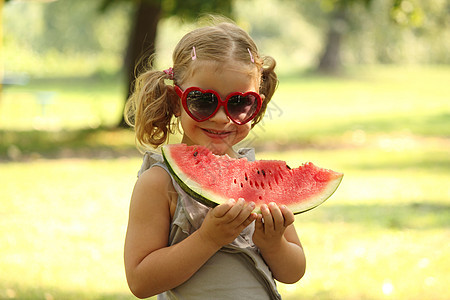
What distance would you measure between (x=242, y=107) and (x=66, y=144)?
427 inches

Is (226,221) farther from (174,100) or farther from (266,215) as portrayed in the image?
(174,100)

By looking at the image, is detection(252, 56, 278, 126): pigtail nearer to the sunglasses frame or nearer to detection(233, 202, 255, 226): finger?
the sunglasses frame

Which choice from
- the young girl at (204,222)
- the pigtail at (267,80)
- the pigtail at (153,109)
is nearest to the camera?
the young girl at (204,222)

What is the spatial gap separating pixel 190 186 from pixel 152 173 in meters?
0.20

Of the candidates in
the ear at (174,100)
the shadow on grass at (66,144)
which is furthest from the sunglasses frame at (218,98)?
the shadow on grass at (66,144)

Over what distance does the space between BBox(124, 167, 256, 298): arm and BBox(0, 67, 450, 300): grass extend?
614 millimetres

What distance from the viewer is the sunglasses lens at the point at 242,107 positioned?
261 cm

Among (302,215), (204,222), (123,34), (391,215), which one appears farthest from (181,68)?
(123,34)

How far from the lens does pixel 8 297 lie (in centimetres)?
502

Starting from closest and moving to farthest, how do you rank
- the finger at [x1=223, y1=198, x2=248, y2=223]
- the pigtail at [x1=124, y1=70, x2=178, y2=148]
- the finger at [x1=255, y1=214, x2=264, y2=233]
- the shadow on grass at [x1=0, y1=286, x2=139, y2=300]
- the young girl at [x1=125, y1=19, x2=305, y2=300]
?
the finger at [x1=223, y1=198, x2=248, y2=223] → the finger at [x1=255, y1=214, x2=264, y2=233] → the young girl at [x1=125, y1=19, x2=305, y2=300] → the pigtail at [x1=124, y1=70, x2=178, y2=148] → the shadow on grass at [x1=0, y1=286, x2=139, y2=300]

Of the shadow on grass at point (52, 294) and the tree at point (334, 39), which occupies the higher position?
the shadow on grass at point (52, 294)

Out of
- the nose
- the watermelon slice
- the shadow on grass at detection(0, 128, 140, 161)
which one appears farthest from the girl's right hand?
the shadow on grass at detection(0, 128, 140, 161)

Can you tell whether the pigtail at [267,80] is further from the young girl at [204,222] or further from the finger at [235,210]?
the finger at [235,210]

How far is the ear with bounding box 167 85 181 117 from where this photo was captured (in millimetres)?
2830
